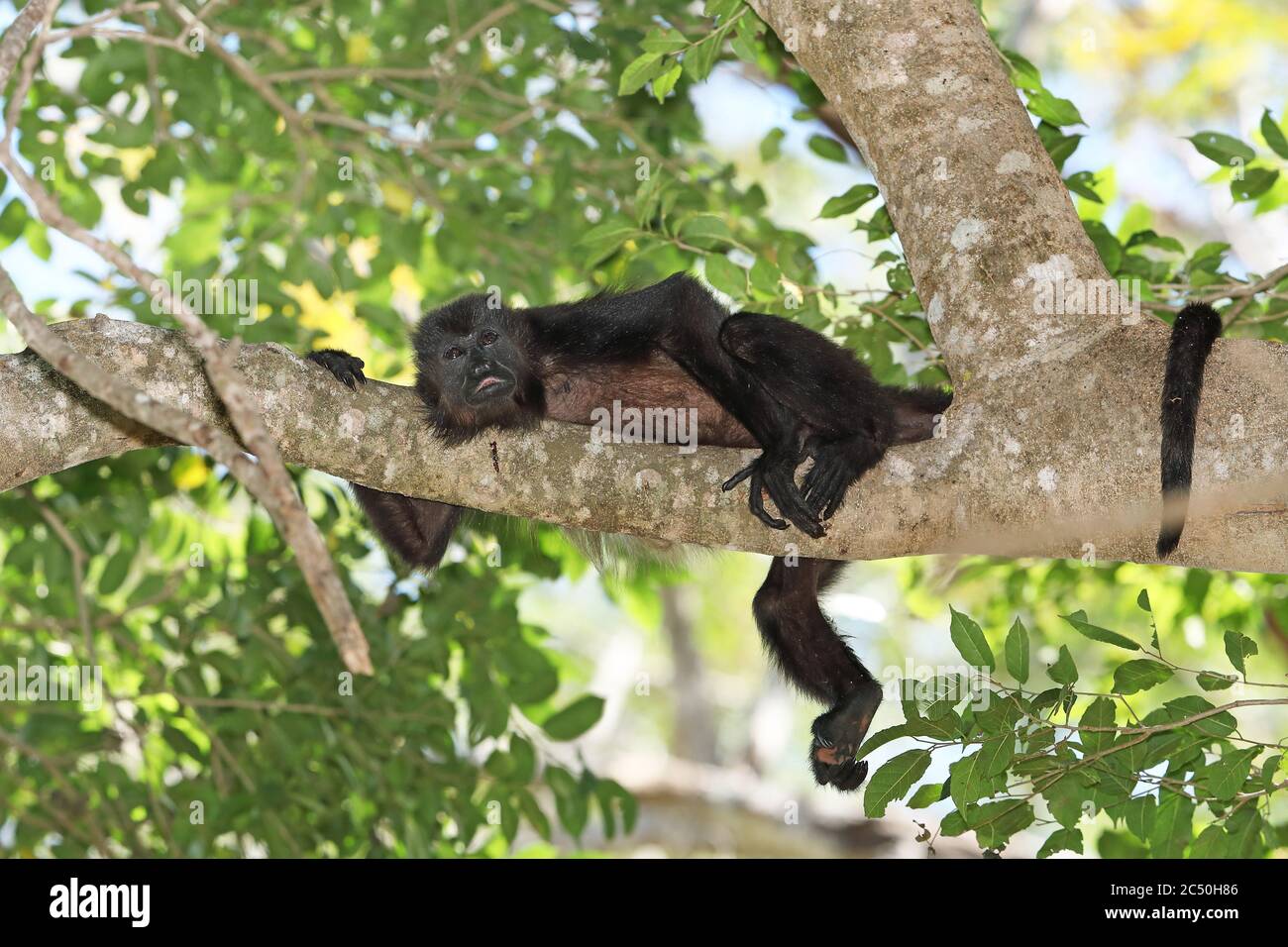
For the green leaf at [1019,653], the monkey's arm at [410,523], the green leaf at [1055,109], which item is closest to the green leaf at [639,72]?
the green leaf at [1055,109]

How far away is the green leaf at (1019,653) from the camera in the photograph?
9.61 feet

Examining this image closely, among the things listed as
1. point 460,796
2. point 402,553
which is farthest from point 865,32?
point 460,796

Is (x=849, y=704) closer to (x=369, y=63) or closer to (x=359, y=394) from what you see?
(x=359, y=394)

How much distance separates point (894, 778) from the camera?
2.99 m

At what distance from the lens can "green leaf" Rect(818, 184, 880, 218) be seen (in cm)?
405

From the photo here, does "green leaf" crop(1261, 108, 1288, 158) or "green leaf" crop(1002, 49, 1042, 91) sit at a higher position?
"green leaf" crop(1002, 49, 1042, 91)

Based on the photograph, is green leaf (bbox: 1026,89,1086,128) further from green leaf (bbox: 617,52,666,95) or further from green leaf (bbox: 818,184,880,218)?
green leaf (bbox: 617,52,666,95)

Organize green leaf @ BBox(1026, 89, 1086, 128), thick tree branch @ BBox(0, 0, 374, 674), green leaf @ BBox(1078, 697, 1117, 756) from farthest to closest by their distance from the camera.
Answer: green leaf @ BBox(1026, 89, 1086, 128), green leaf @ BBox(1078, 697, 1117, 756), thick tree branch @ BBox(0, 0, 374, 674)

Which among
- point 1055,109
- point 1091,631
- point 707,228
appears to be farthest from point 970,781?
point 1055,109

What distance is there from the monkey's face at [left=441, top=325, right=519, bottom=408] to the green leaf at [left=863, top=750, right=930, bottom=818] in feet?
6.36

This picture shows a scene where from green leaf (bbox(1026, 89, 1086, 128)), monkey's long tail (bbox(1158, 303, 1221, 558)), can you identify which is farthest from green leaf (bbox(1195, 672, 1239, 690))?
green leaf (bbox(1026, 89, 1086, 128))

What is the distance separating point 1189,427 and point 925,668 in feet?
4.51

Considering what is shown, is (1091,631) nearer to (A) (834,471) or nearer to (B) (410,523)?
(A) (834,471)

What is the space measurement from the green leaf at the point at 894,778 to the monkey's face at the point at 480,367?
1939 millimetres
